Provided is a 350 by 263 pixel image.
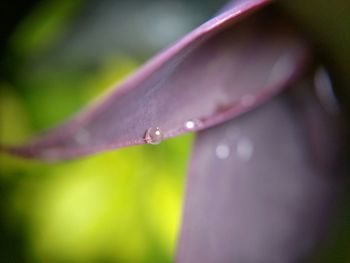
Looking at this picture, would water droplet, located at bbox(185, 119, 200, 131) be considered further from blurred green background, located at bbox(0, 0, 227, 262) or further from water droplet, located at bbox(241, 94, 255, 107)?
blurred green background, located at bbox(0, 0, 227, 262)

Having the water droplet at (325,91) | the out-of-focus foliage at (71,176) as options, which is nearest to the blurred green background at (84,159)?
the out-of-focus foliage at (71,176)

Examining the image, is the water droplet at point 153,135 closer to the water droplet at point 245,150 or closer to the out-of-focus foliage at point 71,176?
the water droplet at point 245,150

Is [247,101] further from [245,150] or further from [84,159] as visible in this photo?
[84,159]

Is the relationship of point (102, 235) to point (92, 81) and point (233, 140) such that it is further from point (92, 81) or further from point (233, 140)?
point (233, 140)

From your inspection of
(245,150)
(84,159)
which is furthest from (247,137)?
(84,159)

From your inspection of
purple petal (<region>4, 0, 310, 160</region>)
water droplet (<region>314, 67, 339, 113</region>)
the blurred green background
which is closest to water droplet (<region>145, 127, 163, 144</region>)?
purple petal (<region>4, 0, 310, 160</region>)

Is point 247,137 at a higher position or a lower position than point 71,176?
lower

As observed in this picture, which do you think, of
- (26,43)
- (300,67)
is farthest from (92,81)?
(300,67)
